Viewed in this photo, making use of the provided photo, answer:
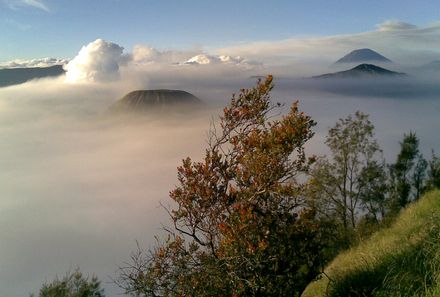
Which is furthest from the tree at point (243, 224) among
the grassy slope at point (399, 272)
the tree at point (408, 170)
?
the tree at point (408, 170)

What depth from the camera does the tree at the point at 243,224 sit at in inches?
378

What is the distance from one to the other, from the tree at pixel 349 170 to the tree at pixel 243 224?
2173 cm

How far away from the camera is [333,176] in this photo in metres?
33.4

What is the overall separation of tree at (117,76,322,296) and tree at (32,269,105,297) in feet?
70.0

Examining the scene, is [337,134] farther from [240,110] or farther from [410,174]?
[240,110]

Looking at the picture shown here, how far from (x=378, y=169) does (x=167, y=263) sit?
93.8ft

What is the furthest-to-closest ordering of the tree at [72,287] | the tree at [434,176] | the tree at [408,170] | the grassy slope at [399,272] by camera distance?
the tree at [408,170], the tree at [72,287], the tree at [434,176], the grassy slope at [399,272]

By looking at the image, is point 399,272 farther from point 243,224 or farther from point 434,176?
point 434,176

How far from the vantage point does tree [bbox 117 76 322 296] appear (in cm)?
959

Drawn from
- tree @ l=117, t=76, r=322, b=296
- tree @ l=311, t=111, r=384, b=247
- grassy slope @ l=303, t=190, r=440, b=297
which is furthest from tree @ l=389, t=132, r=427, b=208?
grassy slope @ l=303, t=190, r=440, b=297

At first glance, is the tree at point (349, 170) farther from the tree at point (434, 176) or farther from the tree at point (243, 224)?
the tree at point (243, 224)

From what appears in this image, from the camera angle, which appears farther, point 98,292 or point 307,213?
point 98,292

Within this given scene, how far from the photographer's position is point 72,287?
102ft

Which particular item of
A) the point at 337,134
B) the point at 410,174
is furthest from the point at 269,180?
the point at 410,174
